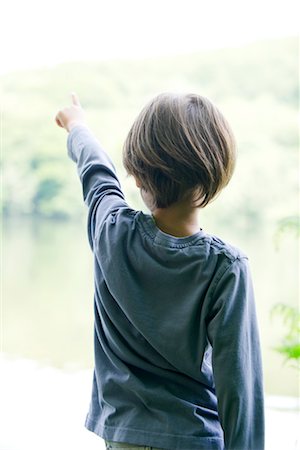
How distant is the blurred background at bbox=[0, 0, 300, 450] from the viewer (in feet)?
7.80

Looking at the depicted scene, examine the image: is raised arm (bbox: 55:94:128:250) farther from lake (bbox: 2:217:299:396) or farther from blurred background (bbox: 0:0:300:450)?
lake (bbox: 2:217:299:396)

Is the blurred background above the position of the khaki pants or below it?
above

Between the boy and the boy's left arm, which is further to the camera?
the boy's left arm

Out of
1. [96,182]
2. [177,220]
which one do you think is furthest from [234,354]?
[96,182]

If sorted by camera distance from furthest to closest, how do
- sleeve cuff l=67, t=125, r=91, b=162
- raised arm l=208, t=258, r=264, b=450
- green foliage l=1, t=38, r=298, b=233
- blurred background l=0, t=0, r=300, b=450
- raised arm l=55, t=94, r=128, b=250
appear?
1. green foliage l=1, t=38, r=298, b=233
2. blurred background l=0, t=0, r=300, b=450
3. sleeve cuff l=67, t=125, r=91, b=162
4. raised arm l=55, t=94, r=128, b=250
5. raised arm l=208, t=258, r=264, b=450

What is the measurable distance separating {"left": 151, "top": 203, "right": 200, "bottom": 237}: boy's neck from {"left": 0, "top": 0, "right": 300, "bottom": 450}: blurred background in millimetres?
1076

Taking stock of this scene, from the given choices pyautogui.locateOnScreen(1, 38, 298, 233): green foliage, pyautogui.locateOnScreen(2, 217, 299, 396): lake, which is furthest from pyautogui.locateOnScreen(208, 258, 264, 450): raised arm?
pyautogui.locateOnScreen(2, 217, 299, 396): lake

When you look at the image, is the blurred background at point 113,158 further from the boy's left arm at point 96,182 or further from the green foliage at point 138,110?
the boy's left arm at point 96,182

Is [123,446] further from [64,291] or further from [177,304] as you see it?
[64,291]

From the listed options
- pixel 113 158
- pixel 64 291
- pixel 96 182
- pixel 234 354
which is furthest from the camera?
pixel 64 291

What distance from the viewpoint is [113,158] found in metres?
3.25

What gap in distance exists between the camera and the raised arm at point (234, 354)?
947 millimetres

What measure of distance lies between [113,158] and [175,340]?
2.33 metres

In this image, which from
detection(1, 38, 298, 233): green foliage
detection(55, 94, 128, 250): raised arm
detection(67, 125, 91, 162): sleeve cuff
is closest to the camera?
detection(55, 94, 128, 250): raised arm
